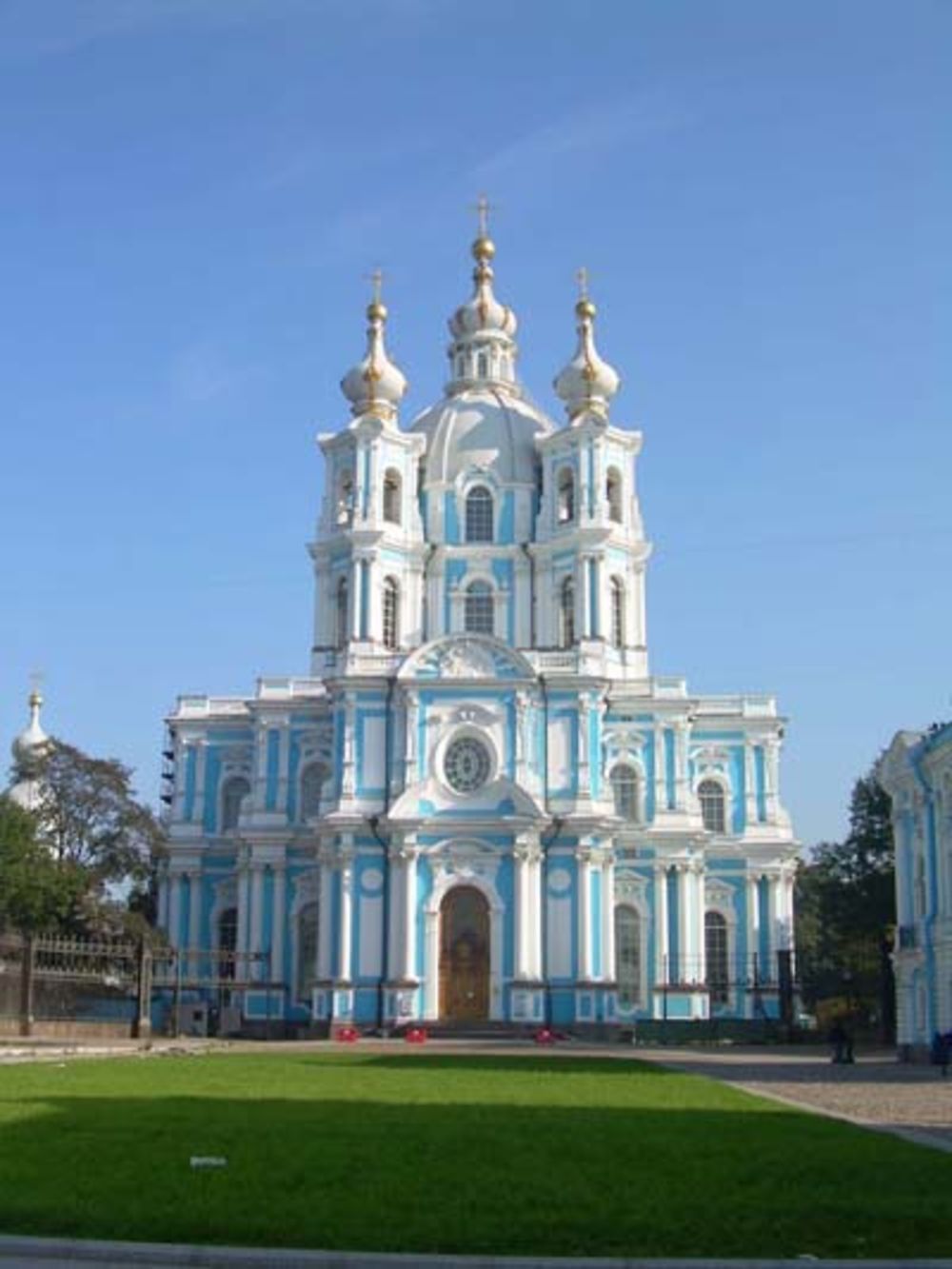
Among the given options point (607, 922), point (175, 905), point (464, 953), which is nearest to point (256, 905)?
point (175, 905)

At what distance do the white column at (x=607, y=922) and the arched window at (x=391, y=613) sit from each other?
38.6 feet

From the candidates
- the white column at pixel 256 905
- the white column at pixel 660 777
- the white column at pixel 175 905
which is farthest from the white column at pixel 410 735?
the white column at pixel 175 905

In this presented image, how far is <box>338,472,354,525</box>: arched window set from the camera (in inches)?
2403

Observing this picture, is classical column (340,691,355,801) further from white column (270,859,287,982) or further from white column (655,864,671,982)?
white column (655,864,671,982)

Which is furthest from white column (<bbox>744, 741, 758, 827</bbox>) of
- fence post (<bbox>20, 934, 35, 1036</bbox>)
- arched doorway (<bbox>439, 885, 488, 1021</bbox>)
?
fence post (<bbox>20, 934, 35, 1036</bbox>)

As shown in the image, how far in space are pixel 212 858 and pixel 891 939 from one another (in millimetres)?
24119

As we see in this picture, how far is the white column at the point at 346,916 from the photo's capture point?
51625 millimetres

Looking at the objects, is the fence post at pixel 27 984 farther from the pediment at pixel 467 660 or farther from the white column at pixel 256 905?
the pediment at pixel 467 660

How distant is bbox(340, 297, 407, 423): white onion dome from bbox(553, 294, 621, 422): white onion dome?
6.10 m

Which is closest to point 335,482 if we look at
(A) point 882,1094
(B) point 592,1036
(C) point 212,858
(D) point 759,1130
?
(C) point 212,858

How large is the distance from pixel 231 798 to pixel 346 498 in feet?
38.1

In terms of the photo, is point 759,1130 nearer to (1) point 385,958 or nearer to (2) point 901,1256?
(2) point 901,1256

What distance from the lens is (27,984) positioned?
126ft

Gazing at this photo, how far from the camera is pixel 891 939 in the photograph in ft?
161
